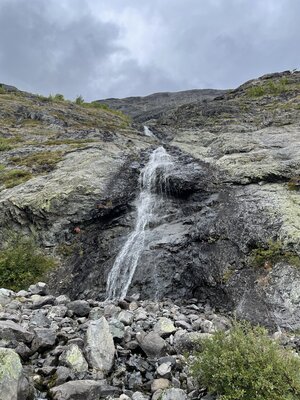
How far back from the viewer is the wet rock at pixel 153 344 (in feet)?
30.0

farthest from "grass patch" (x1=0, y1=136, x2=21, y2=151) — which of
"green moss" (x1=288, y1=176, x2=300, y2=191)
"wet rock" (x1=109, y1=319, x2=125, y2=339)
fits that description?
"wet rock" (x1=109, y1=319, x2=125, y2=339)

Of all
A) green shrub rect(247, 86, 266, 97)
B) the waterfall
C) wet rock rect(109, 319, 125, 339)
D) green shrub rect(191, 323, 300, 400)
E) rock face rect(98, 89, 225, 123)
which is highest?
rock face rect(98, 89, 225, 123)

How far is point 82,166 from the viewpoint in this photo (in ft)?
82.7

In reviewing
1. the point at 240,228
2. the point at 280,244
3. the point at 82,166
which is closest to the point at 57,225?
the point at 82,166

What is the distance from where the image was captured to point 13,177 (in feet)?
84.5

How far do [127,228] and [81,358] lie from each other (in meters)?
11.9

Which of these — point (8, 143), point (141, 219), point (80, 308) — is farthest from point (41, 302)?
point (8, 143)

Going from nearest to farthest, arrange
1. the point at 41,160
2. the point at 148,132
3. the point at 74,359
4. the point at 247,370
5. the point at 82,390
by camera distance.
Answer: the point at 247,370
the point at 82,390
the point at 74,359
the point at 41,160
the point at 148,132

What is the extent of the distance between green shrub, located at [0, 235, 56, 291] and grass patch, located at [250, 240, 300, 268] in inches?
401

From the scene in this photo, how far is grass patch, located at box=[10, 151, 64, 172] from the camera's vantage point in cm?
2700

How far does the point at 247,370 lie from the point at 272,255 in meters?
8.07

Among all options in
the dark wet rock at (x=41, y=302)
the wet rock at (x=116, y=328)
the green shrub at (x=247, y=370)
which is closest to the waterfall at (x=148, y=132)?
the dark wet rock at (x=41, y=302)

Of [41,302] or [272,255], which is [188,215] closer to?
[272,255]

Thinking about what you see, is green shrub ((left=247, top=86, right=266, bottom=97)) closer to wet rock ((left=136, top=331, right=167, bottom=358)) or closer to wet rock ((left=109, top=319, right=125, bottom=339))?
wet rock ((left=109, top=319, right=125, bottom=339))
